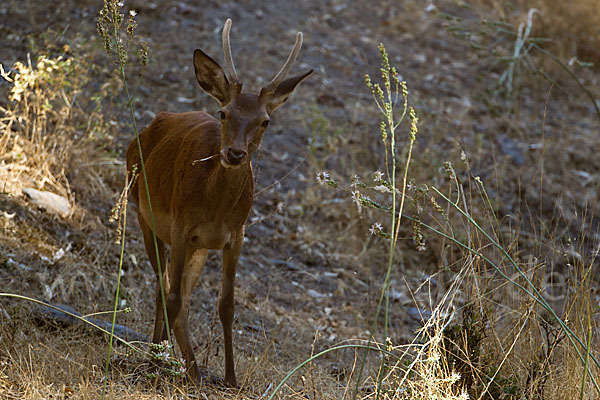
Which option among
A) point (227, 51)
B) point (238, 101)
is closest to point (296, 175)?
point (238, 101)

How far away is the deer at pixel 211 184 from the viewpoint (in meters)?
4.60

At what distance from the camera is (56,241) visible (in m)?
6.64

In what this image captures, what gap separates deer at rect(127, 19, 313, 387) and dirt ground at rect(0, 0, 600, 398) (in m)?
0.37

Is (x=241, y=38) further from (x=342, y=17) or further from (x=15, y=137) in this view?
(x=15, y=137)

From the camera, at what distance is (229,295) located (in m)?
5.18

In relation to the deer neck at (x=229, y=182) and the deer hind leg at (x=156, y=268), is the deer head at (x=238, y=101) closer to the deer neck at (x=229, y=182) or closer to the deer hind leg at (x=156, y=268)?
the deer neck at (x=229, y=182)

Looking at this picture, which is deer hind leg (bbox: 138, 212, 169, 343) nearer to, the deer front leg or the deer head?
the deer front leg

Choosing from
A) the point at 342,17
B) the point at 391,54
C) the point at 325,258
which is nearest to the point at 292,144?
the point at 325,258

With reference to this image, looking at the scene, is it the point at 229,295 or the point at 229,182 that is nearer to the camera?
the point at 229,182

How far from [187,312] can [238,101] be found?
61.5 inches

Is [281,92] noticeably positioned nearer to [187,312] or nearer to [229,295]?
[229,295]

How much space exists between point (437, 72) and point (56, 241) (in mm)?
7219

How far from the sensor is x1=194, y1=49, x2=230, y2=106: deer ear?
4.73m

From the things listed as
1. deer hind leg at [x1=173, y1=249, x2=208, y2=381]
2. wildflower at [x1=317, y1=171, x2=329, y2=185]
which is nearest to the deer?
deer hind leg at [x1=173, y1=249, x2=208, y2=381]
